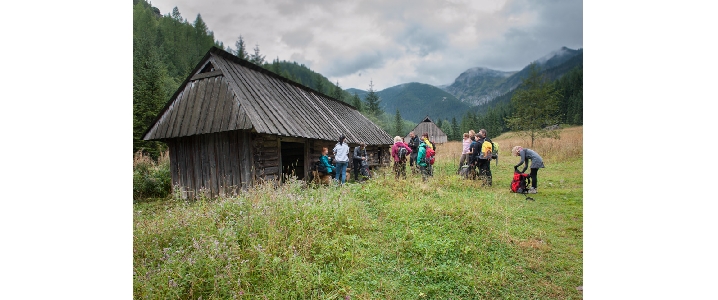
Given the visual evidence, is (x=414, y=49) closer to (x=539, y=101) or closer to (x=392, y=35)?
(x=392, y=35)

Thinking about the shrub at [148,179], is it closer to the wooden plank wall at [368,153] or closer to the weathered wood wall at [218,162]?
the weathered wood wall at [218,162]

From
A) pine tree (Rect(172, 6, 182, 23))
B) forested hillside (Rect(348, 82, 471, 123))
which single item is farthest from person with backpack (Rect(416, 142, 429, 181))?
pine tree (Rect(172, 6, 182, 23))

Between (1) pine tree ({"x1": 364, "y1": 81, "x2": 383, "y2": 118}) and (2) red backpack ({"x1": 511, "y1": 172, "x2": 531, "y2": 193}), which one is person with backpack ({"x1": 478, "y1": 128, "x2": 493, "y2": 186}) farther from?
(1) pine tree ({"x1": 364, "y1": 81, "x2": 383, "y2": 118})

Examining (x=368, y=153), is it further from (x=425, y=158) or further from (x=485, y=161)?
(x=485, y=161)

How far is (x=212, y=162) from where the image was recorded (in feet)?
22.9

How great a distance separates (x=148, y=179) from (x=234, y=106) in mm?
2281

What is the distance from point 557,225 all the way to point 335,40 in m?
3.86

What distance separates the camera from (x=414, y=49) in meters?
4.19

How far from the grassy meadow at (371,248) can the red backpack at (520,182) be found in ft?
0.44

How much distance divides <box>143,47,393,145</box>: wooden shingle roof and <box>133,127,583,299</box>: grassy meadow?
210 centimetres

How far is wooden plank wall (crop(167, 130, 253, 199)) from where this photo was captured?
675 cm

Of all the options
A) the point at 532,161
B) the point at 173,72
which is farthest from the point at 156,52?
the point at 532,161
